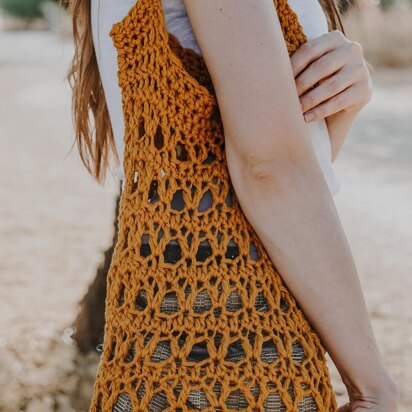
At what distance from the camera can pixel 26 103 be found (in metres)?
13.6

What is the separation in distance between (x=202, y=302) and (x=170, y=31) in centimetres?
46

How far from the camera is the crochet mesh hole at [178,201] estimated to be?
1138mm

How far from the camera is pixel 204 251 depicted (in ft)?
3.67

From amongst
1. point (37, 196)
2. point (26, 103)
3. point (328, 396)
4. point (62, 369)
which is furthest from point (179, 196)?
point (26, 103)

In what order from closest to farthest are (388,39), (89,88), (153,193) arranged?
(153,193)
(89,88)
(388,39)

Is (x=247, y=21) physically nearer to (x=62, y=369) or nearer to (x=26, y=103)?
(x=62, y=369)

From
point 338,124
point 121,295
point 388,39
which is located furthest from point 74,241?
point 388,39

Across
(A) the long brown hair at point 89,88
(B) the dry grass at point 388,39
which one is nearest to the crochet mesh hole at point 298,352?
(A) the long brown hair at point 89,88

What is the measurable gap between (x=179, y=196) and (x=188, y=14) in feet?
0.94

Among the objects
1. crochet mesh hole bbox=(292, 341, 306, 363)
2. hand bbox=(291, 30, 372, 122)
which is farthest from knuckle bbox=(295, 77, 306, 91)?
crochet mesh hole bbox=(292, 341, 306, 363)

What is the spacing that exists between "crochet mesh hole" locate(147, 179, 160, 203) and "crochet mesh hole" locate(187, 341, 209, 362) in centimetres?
24

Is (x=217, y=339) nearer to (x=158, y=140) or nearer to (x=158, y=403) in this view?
(x=158, y=403)

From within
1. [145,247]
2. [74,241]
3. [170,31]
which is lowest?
[145,247]

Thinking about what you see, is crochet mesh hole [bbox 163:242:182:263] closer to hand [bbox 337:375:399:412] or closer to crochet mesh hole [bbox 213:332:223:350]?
crochet mesh hole [bbox 213:332:223:350]
